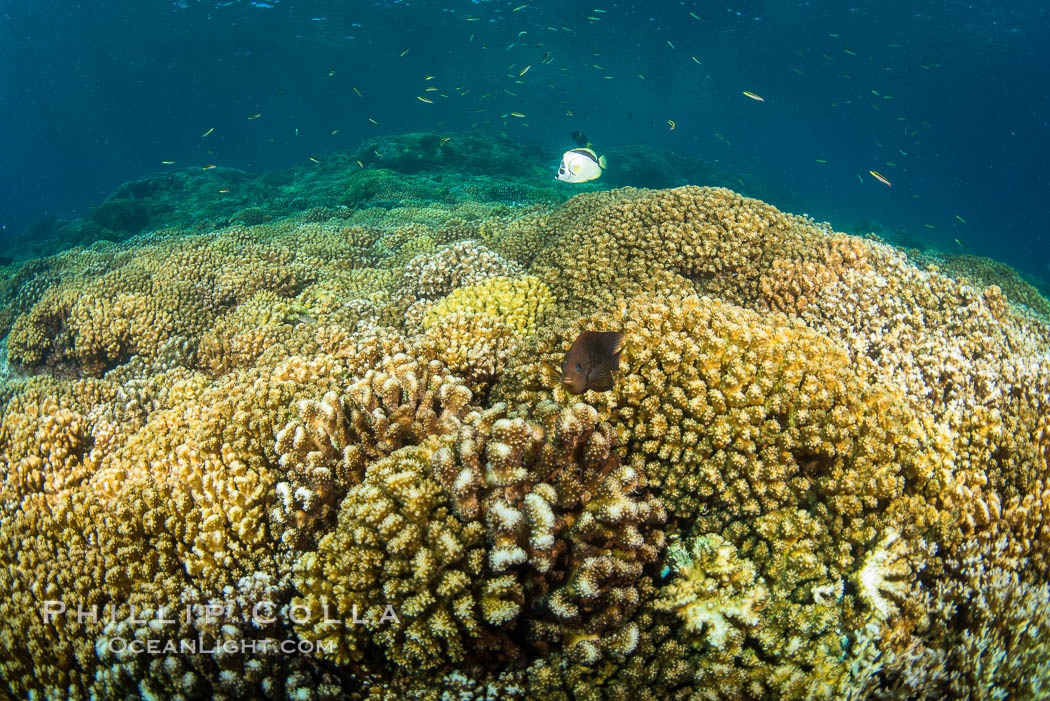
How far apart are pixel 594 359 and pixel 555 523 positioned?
3.39 feet

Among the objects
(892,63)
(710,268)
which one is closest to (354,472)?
(710,268)

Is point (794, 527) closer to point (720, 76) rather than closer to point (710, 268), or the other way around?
point (710, 268)

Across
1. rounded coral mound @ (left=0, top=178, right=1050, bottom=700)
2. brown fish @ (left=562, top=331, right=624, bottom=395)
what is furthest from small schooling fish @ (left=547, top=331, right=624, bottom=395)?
rounded coral mound @ (left=0, top=178, right=1050, bottom=700)

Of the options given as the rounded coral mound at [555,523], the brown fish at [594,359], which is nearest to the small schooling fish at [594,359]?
the brown fish at [594,359]

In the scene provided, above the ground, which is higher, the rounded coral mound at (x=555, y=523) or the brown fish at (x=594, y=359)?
the brown fish at (x=594, y=359)

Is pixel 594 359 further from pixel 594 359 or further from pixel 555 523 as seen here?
pixel 555 523

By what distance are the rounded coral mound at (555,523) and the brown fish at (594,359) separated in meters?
0.22

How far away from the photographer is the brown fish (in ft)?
Answer: 9.04

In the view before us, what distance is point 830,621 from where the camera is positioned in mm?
2471

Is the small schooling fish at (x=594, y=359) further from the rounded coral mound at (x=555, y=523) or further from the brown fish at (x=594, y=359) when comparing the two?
the rounded coral mound at (x=555, y=523)

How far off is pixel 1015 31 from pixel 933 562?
9043cm

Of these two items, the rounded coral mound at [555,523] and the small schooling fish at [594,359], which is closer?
the rounded coral mound at [555,523]

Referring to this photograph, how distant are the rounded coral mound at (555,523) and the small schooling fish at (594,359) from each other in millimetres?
226

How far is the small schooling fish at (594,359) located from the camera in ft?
9.04
